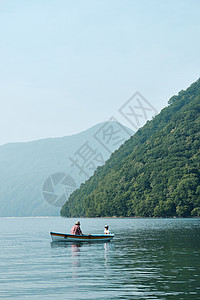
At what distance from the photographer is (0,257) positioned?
5897 centimetres

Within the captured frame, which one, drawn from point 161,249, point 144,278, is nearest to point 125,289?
point 144,278

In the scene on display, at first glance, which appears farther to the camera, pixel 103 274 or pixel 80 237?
pixel 80 237

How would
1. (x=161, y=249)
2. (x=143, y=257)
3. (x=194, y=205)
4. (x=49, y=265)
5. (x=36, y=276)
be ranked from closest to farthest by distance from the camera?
(x=36, y=276)
(x=49, y=265)
(x=143, y=257)
(x=161, y=249)
(x=194, y=205)

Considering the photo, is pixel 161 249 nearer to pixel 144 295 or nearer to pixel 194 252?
pixel 194 252

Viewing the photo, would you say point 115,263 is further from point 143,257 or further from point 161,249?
point 161,249

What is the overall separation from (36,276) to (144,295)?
12.2 meters

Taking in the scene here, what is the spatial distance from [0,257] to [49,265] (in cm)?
1223

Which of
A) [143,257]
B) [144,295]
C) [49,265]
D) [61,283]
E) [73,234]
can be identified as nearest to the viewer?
[144,295]

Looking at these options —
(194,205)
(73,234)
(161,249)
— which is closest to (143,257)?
(161,249)

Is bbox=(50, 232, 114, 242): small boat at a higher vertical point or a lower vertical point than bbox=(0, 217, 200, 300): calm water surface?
higher

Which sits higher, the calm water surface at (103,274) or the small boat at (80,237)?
the small boat at (80,237)

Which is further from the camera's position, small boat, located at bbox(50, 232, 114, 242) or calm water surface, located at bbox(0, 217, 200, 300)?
small boat, located at bbox(50, 232, 114, 242)

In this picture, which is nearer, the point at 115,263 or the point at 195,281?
the point at 195,281

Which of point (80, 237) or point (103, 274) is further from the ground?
point (80, 237)
